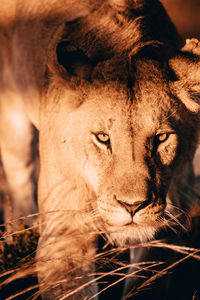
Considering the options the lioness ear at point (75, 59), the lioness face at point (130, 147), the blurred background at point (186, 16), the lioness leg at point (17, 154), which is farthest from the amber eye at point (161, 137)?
the blurred background at point (186, 16)

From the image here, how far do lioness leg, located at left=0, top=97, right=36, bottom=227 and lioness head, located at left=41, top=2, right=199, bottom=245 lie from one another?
1170 mm

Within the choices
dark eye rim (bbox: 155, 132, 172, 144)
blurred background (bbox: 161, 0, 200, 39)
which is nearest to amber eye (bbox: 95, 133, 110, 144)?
dark eye rim (bbox: 155, 132, 172, 144)

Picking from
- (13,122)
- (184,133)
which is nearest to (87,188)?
(184,133)

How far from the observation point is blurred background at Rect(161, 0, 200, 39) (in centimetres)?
421

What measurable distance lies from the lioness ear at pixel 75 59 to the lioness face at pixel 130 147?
8cm

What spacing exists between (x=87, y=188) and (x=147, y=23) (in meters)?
0.84

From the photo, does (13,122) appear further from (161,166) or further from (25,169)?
(161,166)

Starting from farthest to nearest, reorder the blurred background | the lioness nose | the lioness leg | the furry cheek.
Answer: the blurred background → the lioness leg → the furry cheek → the lioness nose

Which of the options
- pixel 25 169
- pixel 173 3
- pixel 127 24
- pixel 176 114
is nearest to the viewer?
pixel 176 114

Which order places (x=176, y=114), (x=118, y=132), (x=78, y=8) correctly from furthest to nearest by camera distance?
(x=78, y=8)
(x=176, y=114)
(x=118, y=132)

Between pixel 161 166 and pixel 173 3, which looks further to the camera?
pixel 173 3

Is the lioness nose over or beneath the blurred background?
beneath

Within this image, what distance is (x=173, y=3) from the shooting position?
411cm

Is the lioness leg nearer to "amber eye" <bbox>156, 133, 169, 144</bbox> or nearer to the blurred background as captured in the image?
"amber eye" <bbox>156, 133, 169, 144</bbox>
